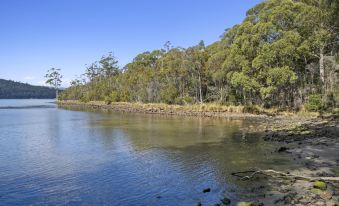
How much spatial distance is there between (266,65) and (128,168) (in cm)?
3612

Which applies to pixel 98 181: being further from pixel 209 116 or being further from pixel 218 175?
pixel 209 116

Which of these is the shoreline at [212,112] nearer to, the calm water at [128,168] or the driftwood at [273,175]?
the calm water at [128,168]

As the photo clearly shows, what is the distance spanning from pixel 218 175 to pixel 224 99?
50.4m

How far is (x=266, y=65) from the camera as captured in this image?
167 ft

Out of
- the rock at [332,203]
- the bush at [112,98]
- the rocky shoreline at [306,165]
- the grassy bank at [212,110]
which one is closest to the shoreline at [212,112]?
the grassy bank at [212,110]

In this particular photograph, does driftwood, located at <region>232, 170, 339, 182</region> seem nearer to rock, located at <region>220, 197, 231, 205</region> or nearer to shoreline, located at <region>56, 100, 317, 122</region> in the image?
rock, located at <region>220, 197, 231, 205</region>

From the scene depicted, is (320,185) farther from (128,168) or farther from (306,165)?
(128,168)

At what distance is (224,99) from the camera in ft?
223

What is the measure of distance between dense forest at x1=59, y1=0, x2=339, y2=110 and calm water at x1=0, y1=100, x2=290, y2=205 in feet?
35.9

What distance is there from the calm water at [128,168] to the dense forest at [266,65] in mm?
10945

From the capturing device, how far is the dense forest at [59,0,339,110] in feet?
149

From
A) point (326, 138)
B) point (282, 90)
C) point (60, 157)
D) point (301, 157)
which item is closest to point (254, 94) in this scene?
point (282, 90)

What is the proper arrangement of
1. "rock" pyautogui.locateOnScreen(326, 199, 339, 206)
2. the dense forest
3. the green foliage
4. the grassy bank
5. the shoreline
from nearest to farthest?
1. "rock" pyautogui.locateOnScreen(326, 199, 339, 206)
2. the dense forest
3. the shoreline
4. the grassy bank
5. the green foliage

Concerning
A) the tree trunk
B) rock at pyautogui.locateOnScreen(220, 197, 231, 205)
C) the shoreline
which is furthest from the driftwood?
the tree trunk
